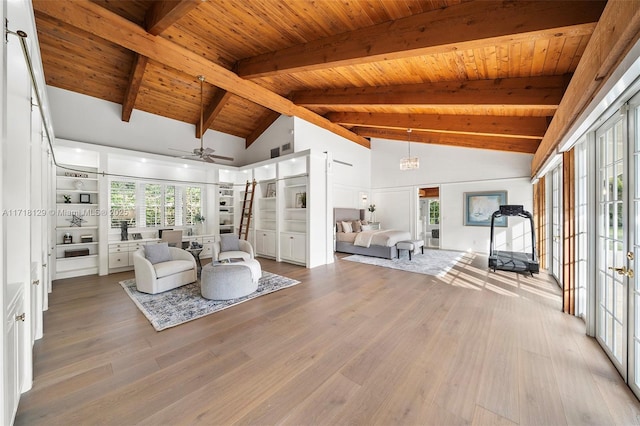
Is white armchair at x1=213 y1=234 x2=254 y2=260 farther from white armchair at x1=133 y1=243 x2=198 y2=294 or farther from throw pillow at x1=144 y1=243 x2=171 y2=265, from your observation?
throw pillow at x1=144 y1=243 x2=171 y2=265

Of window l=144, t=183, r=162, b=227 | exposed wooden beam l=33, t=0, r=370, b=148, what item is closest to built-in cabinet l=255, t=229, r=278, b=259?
window l=144, t=183, r=162, b=227

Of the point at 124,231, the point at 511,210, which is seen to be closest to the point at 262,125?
the point at 124,231

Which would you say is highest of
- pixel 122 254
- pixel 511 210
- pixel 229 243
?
pixel 511 210

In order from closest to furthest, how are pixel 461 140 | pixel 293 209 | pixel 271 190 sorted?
1. pixel 293 209
2. pixel 271 190
3. pixel 461 140

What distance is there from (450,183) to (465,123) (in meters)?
3.43

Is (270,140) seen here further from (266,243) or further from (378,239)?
(378,239)

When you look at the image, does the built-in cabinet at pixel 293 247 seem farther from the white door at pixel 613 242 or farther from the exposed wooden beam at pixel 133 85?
the white door at pixel 613 242

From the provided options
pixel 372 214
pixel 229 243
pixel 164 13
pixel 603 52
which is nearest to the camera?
pixel 603 52

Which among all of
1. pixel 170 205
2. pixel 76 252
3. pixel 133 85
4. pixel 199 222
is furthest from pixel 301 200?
pixel 76 252

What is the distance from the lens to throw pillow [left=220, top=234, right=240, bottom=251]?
5555mm

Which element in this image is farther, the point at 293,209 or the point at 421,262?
the point at 293,209

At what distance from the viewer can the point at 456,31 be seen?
8.70 feet

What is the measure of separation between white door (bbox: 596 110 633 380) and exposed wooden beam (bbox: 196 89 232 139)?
676cm

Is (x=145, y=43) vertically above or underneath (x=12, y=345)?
above
